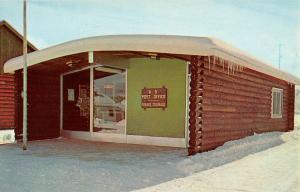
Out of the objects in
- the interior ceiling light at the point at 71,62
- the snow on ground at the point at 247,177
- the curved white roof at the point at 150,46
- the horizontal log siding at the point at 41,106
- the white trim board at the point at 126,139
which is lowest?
the snow on ground at the point at 247,177

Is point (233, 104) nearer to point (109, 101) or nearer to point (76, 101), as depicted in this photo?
point (109, 101)

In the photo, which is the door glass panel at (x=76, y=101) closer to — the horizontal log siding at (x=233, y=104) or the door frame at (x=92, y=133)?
the door frame at (x=92, y=133)

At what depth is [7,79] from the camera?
61.9 feet

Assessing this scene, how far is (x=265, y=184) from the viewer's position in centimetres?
656

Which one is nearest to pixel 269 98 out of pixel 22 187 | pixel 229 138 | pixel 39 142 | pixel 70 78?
pixel 229 138

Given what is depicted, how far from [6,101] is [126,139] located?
882 cm

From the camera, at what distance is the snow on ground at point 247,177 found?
6.23 meters

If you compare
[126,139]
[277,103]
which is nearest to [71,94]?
[126,139]

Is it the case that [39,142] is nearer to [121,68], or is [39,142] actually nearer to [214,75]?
[121,68]

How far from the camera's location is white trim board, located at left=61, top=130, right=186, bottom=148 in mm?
11866

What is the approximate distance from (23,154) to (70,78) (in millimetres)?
4936

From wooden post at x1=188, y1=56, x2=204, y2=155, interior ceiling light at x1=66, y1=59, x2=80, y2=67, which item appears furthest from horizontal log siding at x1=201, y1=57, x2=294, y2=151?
interior ceiling light at x1=66, y1=59, x2=80, y2=67

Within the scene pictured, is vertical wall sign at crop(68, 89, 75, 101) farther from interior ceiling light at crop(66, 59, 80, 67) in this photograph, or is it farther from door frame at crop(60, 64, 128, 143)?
interior ceiling light at crop(66, 59, 80, 67)

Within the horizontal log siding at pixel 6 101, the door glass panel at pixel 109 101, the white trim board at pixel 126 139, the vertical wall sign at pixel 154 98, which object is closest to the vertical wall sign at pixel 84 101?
the door glass panel at pixel 109 101
